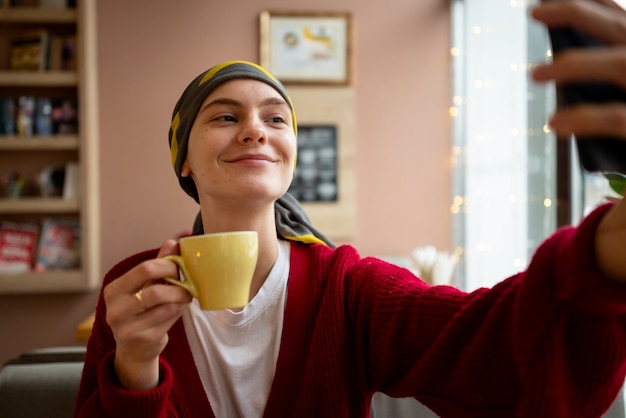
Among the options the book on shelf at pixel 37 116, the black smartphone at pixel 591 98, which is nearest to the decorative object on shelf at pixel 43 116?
the book on shelf at pixel 37 116

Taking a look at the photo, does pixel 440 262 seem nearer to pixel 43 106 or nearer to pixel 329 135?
pixel 329 135

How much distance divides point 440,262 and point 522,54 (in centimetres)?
117

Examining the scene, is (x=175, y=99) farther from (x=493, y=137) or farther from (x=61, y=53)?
(x=493, y=137)

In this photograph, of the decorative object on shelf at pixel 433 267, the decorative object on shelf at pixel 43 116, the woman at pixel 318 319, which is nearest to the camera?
the woman at pixel 318 319

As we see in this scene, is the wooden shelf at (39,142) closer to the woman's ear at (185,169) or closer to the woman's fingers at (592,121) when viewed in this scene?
the woman's ear at (185,169)

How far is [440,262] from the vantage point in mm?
2863

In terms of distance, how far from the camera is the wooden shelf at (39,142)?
11.4 ft

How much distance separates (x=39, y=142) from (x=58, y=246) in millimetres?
626

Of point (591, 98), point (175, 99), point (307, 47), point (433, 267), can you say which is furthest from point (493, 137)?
point (591, 98)

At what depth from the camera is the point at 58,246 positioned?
362 centimetres

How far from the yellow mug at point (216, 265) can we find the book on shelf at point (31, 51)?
319 centimetres

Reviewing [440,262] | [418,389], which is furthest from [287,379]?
[440,262]

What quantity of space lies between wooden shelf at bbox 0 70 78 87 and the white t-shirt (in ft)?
9.00

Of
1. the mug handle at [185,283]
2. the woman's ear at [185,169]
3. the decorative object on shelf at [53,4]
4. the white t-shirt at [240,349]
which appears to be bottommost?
the white t-shirt at [240,349]
